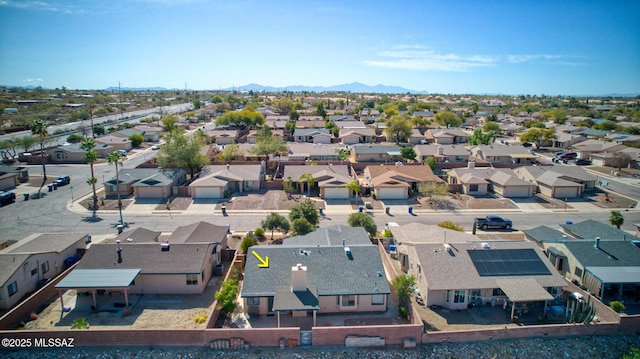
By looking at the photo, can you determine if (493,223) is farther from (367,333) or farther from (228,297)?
(228,297)

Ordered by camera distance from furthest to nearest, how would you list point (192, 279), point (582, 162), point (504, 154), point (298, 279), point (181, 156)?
point (582, 162), point (504, 154), point (181, 156), point (192, 279), point (298, 279)

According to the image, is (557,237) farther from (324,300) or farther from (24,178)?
(24,178)

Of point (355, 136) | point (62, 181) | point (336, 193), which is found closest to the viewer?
point (336, 193)

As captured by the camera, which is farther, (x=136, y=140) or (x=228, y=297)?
(x=136, y=140)

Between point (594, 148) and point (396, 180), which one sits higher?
point (594, 148)

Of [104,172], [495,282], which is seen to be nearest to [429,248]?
[495,282]

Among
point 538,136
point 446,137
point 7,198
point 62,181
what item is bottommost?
point 7,198

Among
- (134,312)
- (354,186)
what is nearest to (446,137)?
(354,186)
